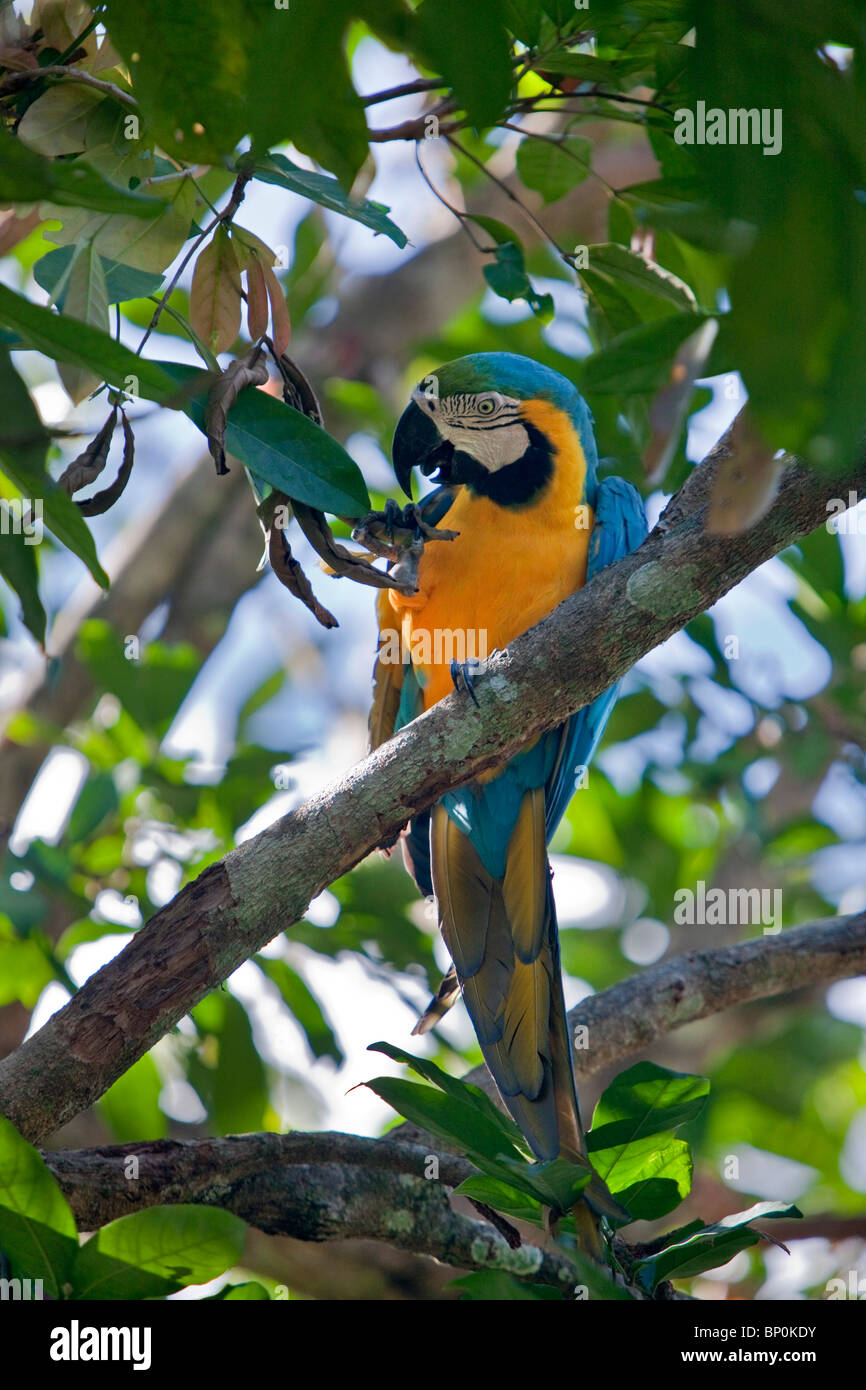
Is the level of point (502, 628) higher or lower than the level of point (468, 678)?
higher

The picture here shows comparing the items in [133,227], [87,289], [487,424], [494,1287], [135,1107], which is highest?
[487,424]

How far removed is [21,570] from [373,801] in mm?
569

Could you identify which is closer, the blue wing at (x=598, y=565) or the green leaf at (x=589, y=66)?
the green leaf at (x=589, y=66)

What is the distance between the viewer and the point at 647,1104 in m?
1.42

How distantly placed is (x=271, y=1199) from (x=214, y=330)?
1.28 m

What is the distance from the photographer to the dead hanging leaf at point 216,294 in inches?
52.8

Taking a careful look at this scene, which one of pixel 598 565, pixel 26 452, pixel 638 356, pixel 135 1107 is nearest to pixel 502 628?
pixel 598 565

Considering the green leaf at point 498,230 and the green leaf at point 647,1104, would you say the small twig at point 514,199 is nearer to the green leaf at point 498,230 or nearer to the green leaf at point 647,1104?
the green leaf at point 498,230

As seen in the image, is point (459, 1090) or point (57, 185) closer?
point (57, 185)

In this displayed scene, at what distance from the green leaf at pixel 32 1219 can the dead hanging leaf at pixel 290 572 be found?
0.71 metres

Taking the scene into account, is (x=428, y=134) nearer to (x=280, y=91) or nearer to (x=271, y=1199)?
(x=280, y=91)

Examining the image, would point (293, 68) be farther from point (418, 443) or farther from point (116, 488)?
point (418, 443)

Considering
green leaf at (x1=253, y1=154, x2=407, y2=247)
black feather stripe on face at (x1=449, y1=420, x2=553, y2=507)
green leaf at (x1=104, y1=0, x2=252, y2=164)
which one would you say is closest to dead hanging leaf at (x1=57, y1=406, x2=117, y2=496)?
green leaf at (x1=253, y1=154, x2=407, y2=247)

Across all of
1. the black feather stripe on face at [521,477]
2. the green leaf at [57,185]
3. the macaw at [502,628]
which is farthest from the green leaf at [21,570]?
the black feather stripe on face at [521,477]
